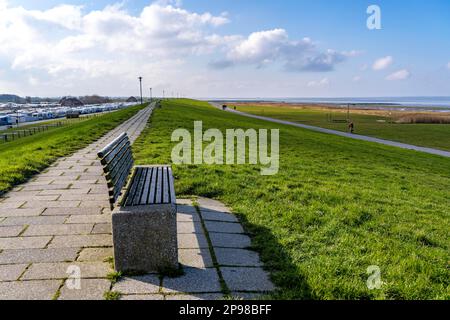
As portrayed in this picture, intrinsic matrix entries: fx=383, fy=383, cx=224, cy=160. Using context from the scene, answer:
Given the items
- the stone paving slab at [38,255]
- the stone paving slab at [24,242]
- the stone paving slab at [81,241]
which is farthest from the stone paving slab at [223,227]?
the stone paving slab at [24,242]

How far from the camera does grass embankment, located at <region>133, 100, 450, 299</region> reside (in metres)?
3.29

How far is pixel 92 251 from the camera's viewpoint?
391 cm

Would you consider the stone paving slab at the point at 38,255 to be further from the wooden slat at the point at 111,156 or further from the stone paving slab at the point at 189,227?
the stone paving slab at the point at 189,227

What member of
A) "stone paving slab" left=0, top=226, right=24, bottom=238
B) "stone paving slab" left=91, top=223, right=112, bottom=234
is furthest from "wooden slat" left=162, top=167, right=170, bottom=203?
"stone paving slab" left=0, top=226, right=24, bottom=238

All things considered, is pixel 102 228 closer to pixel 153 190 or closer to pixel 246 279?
pixel 153 190

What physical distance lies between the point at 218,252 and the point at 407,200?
4.57 metres

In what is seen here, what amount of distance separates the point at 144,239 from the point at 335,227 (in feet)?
8.07

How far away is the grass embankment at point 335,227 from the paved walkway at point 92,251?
31 centimetres

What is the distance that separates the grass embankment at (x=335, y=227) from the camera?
10.8 feet

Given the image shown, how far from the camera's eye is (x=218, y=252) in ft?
13.0

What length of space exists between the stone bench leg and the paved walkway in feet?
0.52

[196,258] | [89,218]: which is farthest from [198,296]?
[89,218]

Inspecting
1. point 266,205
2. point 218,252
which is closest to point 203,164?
point 266,205

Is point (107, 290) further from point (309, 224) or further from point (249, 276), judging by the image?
point (309, 224)
